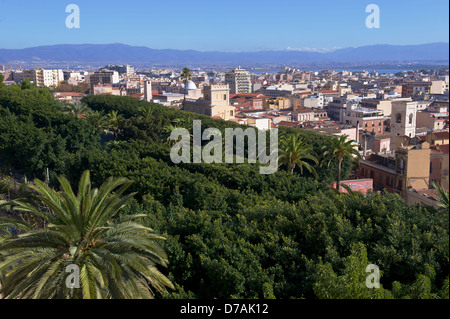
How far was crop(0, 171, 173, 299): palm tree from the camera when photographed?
8.12 metres

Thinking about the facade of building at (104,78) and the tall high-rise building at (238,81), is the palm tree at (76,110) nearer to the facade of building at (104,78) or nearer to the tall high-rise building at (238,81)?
the tall high-rise building at (238,81)

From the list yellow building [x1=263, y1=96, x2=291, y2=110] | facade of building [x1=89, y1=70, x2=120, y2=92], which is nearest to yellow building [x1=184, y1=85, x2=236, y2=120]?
yellow building [x1=263, y1=96, x2=291, y2=110]

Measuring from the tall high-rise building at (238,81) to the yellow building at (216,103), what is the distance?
78501mm

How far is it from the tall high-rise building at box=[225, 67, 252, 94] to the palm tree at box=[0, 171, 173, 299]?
123385 mm

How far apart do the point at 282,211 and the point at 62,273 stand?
604cm

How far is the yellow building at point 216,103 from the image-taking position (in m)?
51.6

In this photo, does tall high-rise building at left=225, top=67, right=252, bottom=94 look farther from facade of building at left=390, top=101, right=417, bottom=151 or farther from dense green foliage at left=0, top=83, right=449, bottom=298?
dense green foliage at left=0, top=83, right=449, bottom=298

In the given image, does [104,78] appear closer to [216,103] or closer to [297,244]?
[216,103]

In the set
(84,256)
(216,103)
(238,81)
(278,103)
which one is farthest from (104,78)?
(84,256)

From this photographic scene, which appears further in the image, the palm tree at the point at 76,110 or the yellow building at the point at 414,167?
the palm tree at the point at 76,110

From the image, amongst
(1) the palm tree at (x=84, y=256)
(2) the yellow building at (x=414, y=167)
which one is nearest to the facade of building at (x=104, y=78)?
(2) the yellow building at (x=414, y=167)

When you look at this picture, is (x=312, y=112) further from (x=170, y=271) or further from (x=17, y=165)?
(x=170, y=271)

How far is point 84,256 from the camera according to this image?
8.50 metres
